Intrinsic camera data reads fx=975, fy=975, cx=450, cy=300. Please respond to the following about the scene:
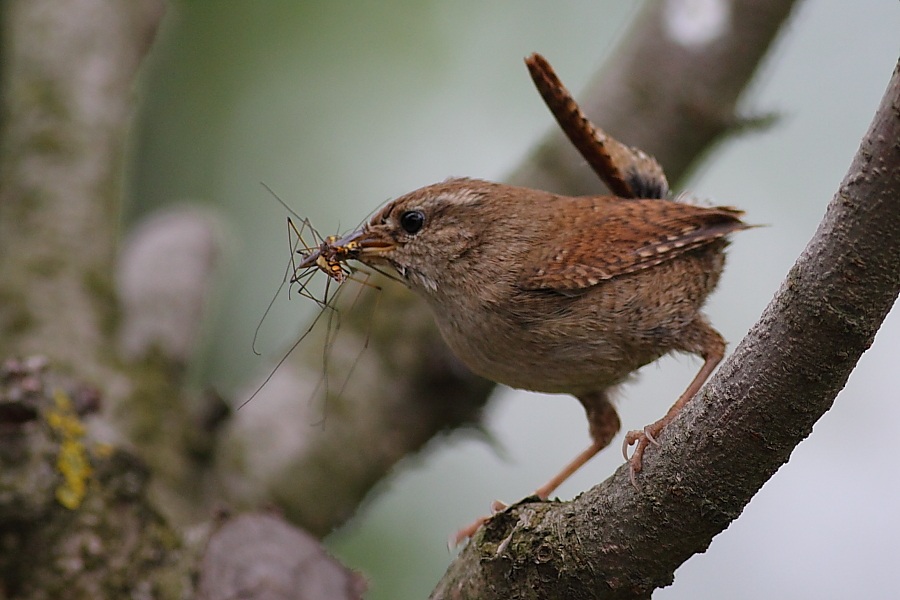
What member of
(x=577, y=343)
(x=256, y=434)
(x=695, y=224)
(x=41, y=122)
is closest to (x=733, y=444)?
(x=577, y=343)

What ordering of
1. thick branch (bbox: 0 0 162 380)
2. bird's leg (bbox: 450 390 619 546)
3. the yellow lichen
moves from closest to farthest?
the yellow lichen, bird's leg (bbox: 450 390 619 546), thick branch (bbox: 0 0 162 380)

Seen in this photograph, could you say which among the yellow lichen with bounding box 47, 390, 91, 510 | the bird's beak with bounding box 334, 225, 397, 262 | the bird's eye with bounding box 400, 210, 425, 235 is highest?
the bird's eye with bounding box 400, 210, 425, 235

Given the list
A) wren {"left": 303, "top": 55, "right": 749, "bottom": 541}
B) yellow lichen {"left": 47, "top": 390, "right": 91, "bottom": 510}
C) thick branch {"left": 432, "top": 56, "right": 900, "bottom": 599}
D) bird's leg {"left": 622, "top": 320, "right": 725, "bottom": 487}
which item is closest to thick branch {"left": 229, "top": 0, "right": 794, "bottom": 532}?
yellow lichen {"left": 47, "top": 390, "right": 91, "bottom": 510}

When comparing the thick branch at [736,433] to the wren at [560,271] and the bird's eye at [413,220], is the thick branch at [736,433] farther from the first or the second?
the bird's eye at [413,220]

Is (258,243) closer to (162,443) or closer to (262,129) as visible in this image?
(262,129)

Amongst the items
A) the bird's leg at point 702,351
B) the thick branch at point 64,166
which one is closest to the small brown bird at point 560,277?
the bird's leg at point 702,351

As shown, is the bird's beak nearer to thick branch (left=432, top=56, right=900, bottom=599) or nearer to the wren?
the wren

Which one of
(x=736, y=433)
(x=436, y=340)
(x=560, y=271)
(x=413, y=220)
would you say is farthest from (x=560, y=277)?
(x=436, y=340)

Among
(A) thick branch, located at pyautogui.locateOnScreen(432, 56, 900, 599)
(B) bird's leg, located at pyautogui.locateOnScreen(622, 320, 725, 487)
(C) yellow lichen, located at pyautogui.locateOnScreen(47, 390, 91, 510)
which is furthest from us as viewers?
(C) yellow lichen, located at pyautogui.locateOnScreen(47, 390, 91, 510)
